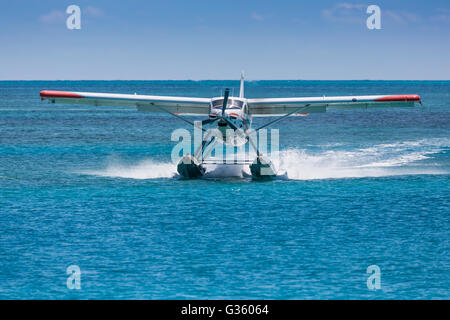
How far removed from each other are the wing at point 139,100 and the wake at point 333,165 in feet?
6.80

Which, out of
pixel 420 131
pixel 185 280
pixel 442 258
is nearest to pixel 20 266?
pixel 185 280

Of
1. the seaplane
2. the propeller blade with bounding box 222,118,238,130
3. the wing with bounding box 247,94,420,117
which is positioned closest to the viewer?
the propeller blade with bounding box 222,118,238,130

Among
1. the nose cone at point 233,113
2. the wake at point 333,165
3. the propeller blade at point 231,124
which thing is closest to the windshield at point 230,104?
the nose cone at point 233,113

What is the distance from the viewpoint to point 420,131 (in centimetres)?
4325

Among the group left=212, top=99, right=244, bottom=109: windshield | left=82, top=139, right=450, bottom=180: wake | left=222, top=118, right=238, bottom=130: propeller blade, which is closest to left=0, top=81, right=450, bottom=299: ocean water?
left=82, top=139, right=450, bottom=180: wake

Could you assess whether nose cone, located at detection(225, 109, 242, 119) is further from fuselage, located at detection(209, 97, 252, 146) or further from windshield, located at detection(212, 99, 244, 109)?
windshield, located at detection(212, 99, 244, 109)

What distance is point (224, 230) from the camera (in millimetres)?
14312

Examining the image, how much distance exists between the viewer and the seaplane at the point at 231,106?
61.3 ft

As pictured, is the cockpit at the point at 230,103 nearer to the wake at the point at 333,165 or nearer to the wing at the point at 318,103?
the wing at the point at 318,103

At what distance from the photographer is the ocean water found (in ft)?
35.5

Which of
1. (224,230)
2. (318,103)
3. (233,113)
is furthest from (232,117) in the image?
(224,230)

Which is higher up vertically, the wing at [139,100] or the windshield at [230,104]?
the wing at [139,100]

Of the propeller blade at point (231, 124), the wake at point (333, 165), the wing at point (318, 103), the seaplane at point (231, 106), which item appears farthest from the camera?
the wake at point (333, 165)
